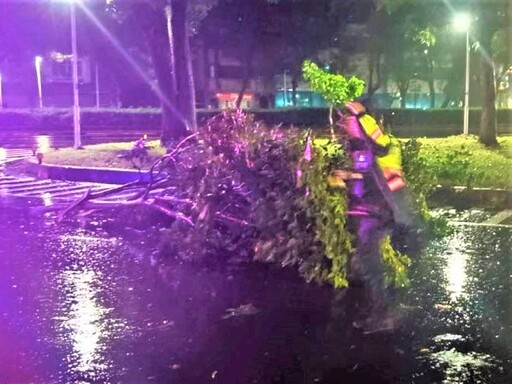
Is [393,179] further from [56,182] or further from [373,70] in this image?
[373,70]

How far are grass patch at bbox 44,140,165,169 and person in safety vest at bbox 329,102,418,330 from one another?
9.70 metres

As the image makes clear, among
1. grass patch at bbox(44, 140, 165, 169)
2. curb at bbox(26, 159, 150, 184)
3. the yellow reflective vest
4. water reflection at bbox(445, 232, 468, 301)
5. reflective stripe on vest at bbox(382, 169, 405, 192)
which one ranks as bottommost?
water reflection at bbox(445, 232, 468, 301)

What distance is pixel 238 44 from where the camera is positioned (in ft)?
162

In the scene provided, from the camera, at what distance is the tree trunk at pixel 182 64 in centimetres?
1967

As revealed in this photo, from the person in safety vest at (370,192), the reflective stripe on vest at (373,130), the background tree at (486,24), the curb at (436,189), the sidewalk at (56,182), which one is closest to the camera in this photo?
the person in safety vest at (370,192)

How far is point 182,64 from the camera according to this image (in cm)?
1972

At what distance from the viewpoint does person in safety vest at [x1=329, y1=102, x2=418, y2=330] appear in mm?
6527

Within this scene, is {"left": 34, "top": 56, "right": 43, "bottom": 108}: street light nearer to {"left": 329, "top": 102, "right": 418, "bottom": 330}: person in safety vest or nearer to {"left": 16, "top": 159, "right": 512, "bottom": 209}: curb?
{"left": 16, "top": 159, "right": 512, "bottom": 209}: curb

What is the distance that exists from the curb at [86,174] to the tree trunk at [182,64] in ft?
12.7

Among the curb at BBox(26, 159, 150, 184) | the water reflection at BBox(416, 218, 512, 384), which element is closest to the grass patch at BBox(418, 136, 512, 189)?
the water reflection at BBox(416, 218, 512, 384)

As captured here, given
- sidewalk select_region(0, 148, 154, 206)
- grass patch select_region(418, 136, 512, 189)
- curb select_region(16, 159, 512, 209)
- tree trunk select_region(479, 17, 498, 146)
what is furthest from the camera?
tree trunk select_region(479, 17, 498, 146)

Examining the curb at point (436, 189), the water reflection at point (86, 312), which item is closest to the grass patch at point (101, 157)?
the curb at point (436, 189)

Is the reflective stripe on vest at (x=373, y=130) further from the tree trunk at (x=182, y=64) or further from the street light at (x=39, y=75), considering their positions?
the street light at (x=39, y=75)

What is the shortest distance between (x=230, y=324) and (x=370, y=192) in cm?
205
